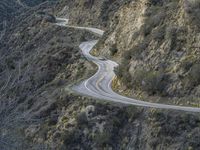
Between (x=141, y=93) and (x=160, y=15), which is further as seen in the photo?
A: (x=160, y=15)

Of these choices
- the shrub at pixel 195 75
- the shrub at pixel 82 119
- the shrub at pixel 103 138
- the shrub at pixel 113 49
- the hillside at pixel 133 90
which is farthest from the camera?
the shrub at pixel 113 49

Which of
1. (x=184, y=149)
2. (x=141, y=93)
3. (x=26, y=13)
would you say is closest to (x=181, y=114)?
(x=184, y=149)

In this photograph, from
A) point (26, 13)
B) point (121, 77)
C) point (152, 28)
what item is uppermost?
point (152, 28)

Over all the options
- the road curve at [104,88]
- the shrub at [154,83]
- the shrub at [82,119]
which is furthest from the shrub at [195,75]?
the shrub at [82,119]

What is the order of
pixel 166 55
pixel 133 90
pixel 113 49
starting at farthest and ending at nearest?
pixel 113 49, pixel 133 90, pixel 166 55

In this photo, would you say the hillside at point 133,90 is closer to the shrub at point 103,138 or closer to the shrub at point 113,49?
the shrub at point 103,138

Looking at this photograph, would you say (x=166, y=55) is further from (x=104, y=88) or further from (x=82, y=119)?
(x=82, y=119)

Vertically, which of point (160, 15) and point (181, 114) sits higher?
point (160, 15)

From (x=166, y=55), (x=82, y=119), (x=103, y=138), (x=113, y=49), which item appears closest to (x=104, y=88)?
(x=166, y=55)

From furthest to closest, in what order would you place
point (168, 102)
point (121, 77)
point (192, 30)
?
1. point (121, 77)
2. point (192, 30)
3. point (168, 102)

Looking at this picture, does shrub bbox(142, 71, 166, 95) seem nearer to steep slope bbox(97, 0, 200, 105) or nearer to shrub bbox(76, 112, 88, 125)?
steep slope bbox(97, 0, 200, 105)

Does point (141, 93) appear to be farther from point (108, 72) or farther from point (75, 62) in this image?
point (75, 62)
